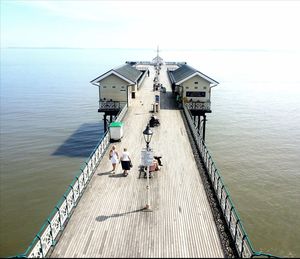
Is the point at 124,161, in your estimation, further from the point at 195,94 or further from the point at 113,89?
the point at 195,94

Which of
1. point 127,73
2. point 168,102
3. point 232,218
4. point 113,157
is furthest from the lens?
point 168,102

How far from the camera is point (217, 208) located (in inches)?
523

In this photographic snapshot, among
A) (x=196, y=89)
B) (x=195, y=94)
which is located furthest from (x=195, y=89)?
(x=195, y=94)

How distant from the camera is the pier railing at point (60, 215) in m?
10.1

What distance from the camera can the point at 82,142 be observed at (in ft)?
111

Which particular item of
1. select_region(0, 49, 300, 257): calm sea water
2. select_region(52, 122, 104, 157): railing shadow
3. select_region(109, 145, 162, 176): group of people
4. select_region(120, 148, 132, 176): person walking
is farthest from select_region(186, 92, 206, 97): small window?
select_region(120, 148, 132, 176): person walking

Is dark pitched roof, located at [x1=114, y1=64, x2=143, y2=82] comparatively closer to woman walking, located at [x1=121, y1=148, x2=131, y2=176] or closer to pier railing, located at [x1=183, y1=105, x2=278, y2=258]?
pier railing, located at [x1=183, y1=105, x2=278, y2=258]

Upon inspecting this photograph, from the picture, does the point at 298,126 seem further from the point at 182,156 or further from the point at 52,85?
the point at 52,85

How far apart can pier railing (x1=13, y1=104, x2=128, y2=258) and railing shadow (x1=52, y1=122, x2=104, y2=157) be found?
42.3 ft

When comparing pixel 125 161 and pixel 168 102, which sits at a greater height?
pixel 168 102

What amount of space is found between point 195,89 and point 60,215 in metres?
23.9

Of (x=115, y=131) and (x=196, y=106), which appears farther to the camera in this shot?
(x=196, y=106)

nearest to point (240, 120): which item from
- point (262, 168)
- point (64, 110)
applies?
point (262, 168)

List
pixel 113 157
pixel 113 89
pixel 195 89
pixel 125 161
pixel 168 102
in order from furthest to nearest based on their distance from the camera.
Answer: pixel 168 102
pixel 195 89
pixel 113 89
pixel 113 157
pixel 125 161
